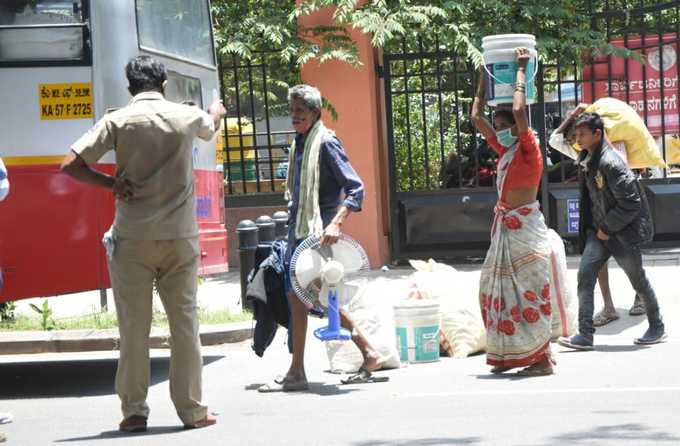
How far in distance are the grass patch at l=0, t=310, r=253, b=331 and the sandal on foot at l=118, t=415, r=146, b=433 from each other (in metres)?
3.82

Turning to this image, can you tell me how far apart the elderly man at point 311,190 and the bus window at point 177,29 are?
1575mm

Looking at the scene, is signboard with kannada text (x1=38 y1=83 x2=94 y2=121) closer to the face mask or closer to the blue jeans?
the face mask

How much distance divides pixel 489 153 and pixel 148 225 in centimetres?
889

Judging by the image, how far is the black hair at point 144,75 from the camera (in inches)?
265

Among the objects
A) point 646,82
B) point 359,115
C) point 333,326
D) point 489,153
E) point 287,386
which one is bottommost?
point 287,386

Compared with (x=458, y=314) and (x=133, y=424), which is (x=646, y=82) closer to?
(x=458, y=314)

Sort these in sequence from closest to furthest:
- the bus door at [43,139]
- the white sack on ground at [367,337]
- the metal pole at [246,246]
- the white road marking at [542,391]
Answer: the white road marking at [542,391], the bus door at [43,139], the white sack on ground at [367,337], the metal pole at [246,246]

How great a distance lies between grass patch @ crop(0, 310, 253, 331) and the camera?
35.0 ft

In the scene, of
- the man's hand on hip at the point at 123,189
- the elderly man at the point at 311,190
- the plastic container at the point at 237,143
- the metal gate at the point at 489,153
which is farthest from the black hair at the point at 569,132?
the plastic container at the point at 237,143

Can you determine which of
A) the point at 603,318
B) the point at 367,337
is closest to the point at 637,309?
the point at 603,318

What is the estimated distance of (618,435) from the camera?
608 cm

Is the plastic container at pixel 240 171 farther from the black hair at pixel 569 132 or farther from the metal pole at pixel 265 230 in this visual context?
the black hair at pixel 569 132

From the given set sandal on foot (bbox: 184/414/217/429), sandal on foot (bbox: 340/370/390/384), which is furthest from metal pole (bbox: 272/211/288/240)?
sandal on foot (bbox: 184/414/217/429)

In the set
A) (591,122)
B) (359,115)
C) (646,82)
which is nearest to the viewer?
(591,122)
